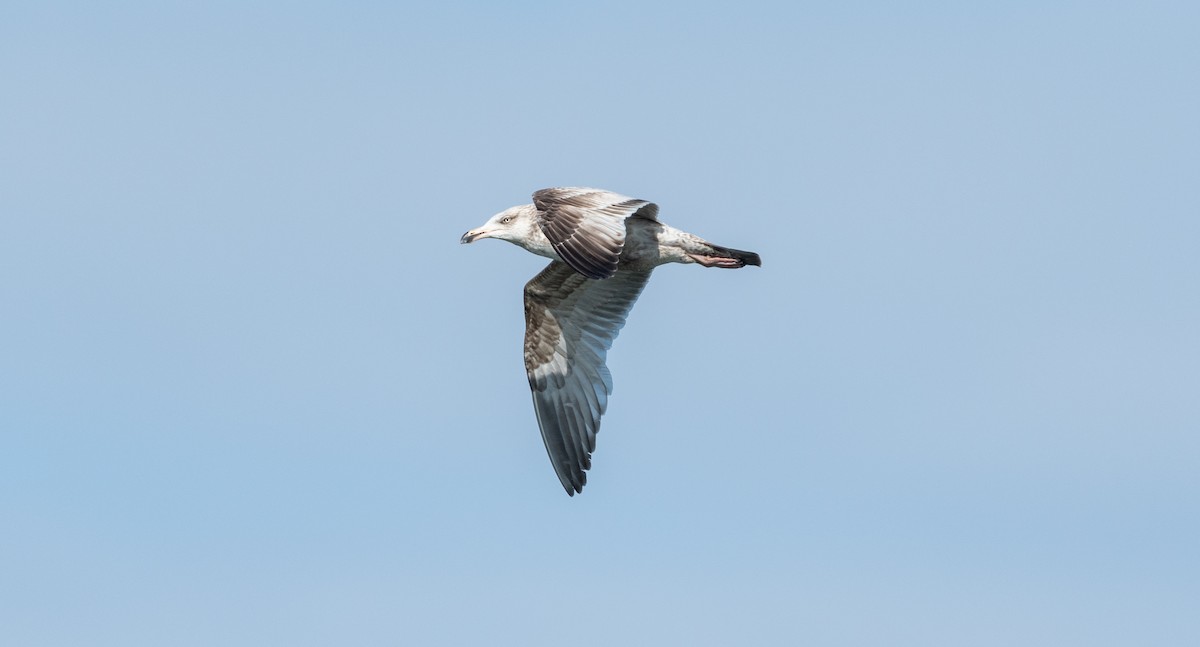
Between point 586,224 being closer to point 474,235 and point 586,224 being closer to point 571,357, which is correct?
point 474,235

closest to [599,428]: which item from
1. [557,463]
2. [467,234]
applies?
[557,463]

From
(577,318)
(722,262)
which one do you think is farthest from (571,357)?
(722,262)

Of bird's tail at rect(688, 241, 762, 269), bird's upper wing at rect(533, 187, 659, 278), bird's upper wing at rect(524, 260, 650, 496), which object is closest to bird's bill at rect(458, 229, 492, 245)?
bird's upper wing at rect(533, 187, 659, 278)

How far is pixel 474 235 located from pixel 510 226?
0.60 metres

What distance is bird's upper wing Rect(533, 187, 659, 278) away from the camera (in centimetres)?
2181

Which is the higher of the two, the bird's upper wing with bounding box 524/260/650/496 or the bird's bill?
the bird's bill

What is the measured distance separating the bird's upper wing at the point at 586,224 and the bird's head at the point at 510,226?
3.10 ft

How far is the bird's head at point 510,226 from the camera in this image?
2450 cm

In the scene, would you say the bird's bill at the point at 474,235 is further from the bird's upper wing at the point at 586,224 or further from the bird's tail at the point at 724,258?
the bird's tail at the point at 724,258

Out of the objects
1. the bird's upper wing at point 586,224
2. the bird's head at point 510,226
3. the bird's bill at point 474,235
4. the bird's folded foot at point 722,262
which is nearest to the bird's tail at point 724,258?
the bird's folded foot at point 722,262

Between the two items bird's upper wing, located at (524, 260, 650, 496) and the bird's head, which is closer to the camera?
the bird's head

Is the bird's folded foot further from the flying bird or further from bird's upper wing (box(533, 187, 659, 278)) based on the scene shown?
bird's upper wing (box(533, 187, 659, 278))

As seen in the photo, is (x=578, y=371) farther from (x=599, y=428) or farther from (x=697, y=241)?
(x=697, y=241)

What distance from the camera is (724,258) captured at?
24.6 m
